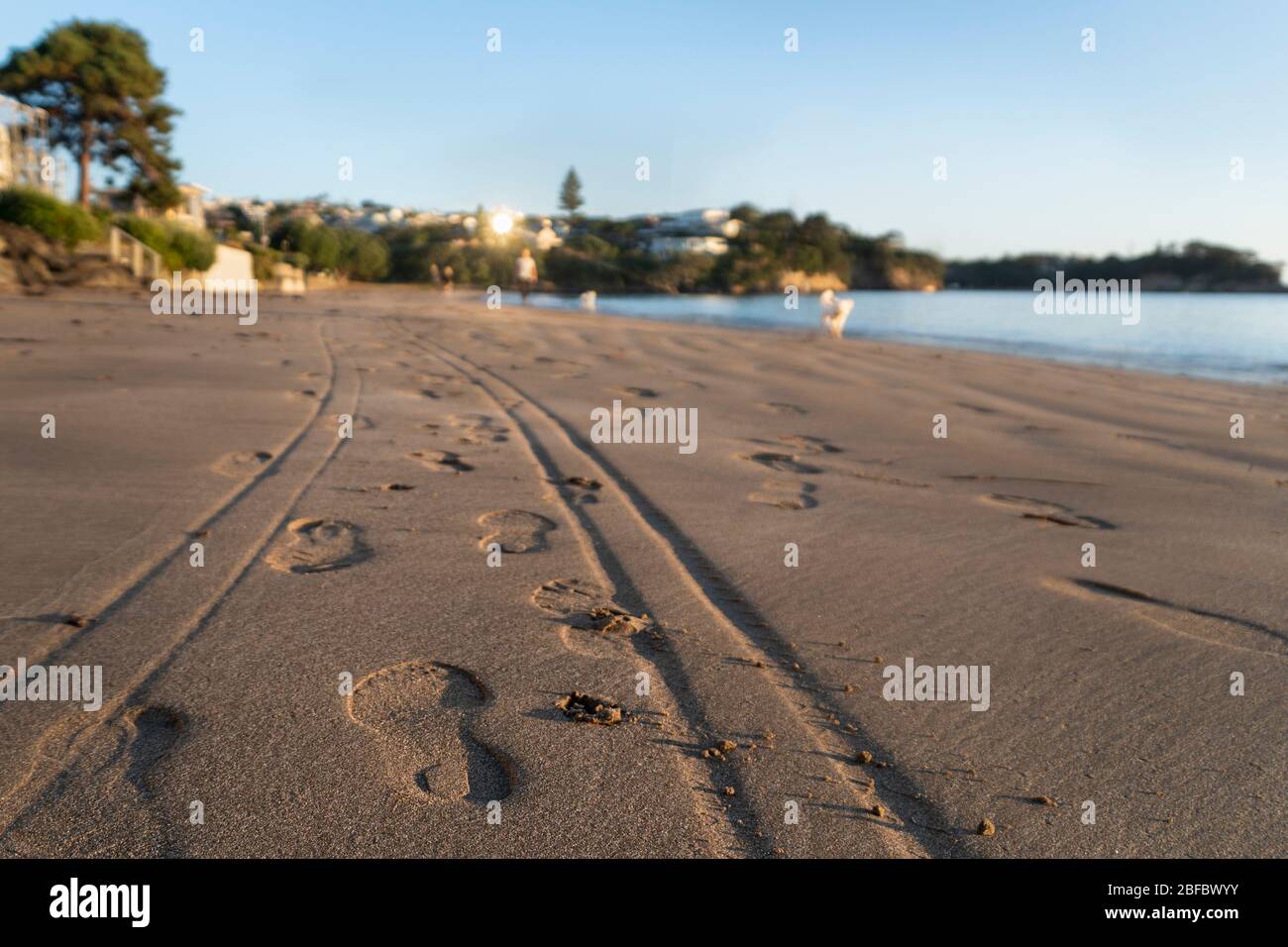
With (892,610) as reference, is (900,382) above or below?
above

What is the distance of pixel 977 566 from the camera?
3422mm

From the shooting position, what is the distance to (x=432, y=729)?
2070mm

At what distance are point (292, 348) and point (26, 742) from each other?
834cm

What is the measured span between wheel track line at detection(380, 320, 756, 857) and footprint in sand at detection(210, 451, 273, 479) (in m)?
1.34

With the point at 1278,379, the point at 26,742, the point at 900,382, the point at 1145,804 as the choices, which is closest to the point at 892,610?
the point at 1145,804

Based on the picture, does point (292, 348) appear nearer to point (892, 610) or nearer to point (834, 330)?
point (892, 610)

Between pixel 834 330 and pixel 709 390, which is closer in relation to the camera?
pixel 709 390

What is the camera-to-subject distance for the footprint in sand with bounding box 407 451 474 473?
4.58 metres

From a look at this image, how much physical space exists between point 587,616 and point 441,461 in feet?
7.25

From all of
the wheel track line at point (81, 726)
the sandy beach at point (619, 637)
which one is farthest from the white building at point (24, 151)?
the wheel track line at point (81, 726)

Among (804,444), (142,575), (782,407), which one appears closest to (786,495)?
(804,444)

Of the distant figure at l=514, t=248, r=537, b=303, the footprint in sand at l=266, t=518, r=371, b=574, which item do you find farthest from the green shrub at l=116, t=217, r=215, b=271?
the footprint in sand at l=266, t=518, r=371, b=574

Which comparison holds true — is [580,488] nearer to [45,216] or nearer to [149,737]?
[149,737]

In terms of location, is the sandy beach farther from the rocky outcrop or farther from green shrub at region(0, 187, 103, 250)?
green shrub at region(0, 187, 103, 250)
